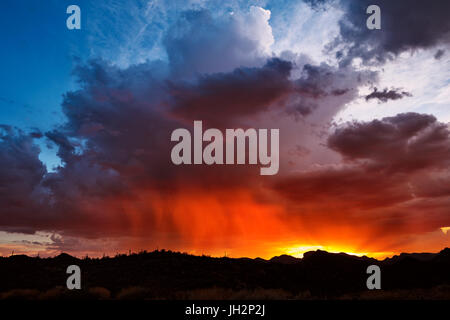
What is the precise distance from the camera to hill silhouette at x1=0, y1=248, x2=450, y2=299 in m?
27.3

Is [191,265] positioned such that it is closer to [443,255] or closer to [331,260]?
[331,260]

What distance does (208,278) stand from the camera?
37.2 meters

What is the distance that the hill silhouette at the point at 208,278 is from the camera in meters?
27.3

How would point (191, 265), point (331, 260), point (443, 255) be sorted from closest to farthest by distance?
point (191, 265) < point (331, 260) < point (443, 255)
